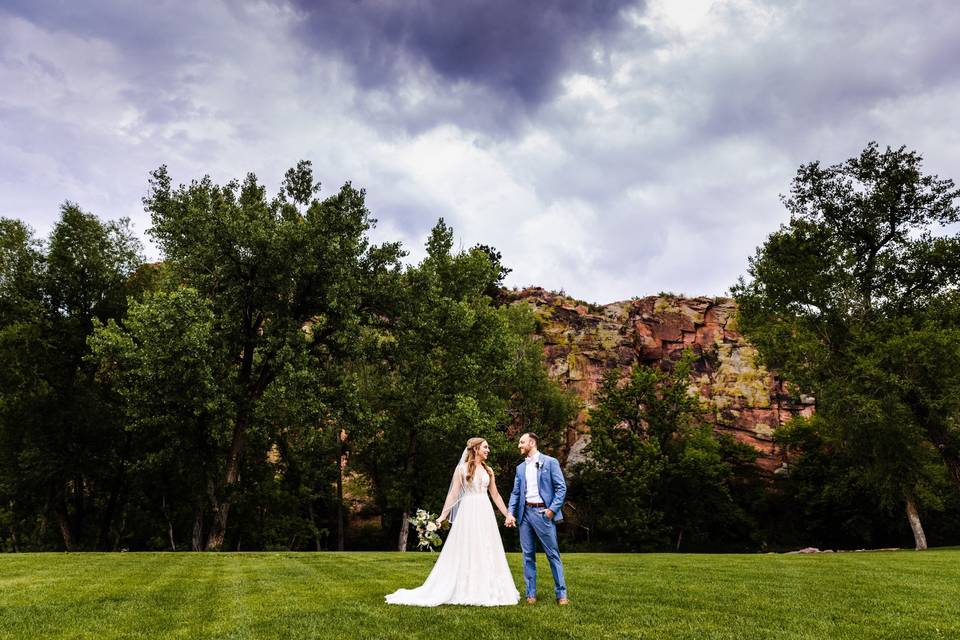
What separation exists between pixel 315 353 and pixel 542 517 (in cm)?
2109

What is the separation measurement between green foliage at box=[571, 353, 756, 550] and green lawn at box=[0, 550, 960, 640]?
29.5 meters

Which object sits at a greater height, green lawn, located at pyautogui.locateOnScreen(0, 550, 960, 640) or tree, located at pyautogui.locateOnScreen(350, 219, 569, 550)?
tree, located at pyautogui.locateOnScreen(350, 219, 569, 550)

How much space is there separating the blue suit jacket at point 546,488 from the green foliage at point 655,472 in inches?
1406

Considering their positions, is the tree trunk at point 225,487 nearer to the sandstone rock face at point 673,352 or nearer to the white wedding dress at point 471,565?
the white wedding dress at point 471,565

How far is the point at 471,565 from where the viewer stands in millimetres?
9234

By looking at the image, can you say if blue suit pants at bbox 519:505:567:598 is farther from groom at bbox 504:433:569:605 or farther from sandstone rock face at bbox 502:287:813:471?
sandstone rock face at bbox 502:287:813:471

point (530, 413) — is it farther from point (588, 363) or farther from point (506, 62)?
point (506, 62)

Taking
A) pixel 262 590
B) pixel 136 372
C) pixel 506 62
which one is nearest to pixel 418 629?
pixel 262 590

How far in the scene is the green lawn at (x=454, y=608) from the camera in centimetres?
677

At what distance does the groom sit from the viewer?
8688 millimetres

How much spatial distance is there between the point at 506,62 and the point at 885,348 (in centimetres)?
2132

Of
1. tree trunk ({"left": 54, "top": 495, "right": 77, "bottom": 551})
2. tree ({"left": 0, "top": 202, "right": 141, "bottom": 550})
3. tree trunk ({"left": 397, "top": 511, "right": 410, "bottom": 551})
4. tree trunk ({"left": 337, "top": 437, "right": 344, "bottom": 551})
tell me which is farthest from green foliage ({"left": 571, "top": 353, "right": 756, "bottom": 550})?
tree trunk ({"left": 54, "top": 495, "right": 77, "bottom": 551})

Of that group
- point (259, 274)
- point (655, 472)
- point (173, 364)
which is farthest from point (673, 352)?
point (173, 364)

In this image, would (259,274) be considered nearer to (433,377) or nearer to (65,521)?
(433,377)
